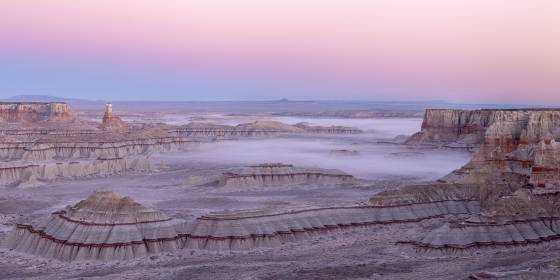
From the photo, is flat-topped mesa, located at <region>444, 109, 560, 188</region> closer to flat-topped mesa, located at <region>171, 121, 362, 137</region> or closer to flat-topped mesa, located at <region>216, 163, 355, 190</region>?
flat-topped mesa, located at <region>216, 163, 355, 190</region>

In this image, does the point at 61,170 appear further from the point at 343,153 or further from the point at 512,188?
the point at 512,188

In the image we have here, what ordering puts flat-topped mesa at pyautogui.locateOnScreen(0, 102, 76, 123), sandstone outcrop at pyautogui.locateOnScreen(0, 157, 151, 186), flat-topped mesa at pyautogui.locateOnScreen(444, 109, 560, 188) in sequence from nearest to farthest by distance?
flat-topped mesa at pyautogui.locateOnScreen(444, 109, 560, 188), sandstone outcrop at pyautogui.locateOnScreen(0, 157, 151, 186), flat-topped mesa at pyautogui.locateOnScreen(0, 102, 76, 123)

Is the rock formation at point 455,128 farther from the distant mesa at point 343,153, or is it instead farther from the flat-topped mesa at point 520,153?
the flat-topped mesa at point 520,153

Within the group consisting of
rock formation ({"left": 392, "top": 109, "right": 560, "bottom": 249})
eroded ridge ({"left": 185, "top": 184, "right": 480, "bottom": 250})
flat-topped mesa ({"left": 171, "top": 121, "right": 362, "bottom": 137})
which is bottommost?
flat-topped mesa ({"left": 171, "top": 121, "right": 362, "bottom": 137})

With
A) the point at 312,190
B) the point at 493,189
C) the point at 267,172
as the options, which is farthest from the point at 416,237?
the point at 267,172

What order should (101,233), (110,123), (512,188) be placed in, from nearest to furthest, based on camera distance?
(101,233) < (512,188) < (110,123)

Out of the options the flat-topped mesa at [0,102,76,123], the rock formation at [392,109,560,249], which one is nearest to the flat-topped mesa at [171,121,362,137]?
the flat-topped mesa at [0,102,76,123]

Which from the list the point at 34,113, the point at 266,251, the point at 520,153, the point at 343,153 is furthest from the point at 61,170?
the point at 34,113

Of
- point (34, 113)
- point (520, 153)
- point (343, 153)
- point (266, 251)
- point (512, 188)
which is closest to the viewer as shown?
point (266, 251)
